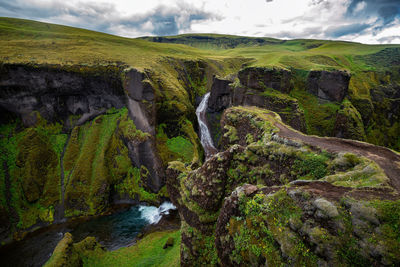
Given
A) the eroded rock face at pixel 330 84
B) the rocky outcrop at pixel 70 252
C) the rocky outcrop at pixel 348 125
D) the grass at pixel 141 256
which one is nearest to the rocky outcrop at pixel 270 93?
the eroded rock face at pixel 330 84

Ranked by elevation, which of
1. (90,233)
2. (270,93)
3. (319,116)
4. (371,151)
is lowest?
(90,233)

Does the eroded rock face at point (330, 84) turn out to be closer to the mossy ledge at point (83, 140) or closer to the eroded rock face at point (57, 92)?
the mossy ledge at point (83, 140)

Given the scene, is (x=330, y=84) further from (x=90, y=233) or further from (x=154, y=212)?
(x=90, y=233)

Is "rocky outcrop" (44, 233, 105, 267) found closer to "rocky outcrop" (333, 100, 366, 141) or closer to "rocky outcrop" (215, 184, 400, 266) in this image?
"rocky outcrop" (215, 184, 400, 266)

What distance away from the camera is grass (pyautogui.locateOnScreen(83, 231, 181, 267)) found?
Answer: 20892mm

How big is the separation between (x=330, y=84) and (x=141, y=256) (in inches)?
1686

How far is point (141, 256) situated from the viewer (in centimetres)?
2241

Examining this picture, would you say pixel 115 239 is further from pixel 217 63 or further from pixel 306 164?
pixel 217 63

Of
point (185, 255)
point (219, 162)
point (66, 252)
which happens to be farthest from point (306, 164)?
point (66, 252)

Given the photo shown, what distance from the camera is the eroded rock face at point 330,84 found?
33.2 meters

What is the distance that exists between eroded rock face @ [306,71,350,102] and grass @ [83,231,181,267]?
36.8 meters

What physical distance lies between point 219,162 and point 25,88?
45.3 m

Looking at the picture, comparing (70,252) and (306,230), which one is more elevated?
(306,230)

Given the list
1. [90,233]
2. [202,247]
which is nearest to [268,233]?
[202,247]
